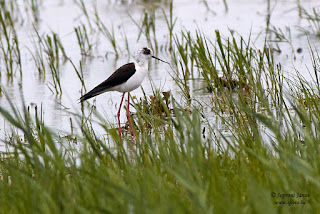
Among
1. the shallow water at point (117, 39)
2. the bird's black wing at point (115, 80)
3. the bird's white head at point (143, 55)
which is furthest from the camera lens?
the shallow water at point (117, 39)

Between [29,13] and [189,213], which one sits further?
[29,13]

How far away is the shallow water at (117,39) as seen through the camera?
747 cm

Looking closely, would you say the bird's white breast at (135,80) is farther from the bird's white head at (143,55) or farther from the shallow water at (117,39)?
the shallow water at (117,39)

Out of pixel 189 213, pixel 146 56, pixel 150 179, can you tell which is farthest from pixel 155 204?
pixel 146 56

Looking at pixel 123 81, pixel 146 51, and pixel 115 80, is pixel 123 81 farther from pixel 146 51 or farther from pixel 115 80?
pixel 146 51

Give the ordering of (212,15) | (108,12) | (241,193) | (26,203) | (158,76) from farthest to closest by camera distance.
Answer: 1. (108,12)
2. (212,15)
3. (158,76)
4. (241,193)
5. (26,203)

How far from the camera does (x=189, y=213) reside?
247 cm

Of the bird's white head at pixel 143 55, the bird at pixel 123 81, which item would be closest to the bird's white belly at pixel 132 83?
the bird at pixel 123 81

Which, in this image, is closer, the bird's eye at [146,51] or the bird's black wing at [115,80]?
the bird's black wing at [115,80]

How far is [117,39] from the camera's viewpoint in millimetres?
10711

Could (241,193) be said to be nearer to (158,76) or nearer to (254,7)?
(158,76)

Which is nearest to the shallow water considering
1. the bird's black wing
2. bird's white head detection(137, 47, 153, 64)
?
the bird's black wing

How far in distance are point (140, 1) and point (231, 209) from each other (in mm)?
12005

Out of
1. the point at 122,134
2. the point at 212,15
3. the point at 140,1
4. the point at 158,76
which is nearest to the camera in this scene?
the point at 122,134
